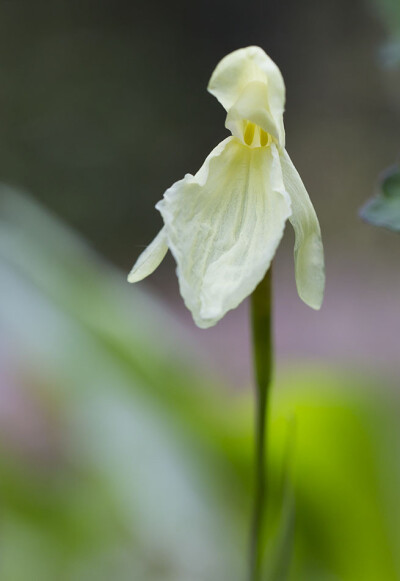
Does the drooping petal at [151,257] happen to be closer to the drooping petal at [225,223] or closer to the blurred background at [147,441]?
the drooping petal at [225,223]

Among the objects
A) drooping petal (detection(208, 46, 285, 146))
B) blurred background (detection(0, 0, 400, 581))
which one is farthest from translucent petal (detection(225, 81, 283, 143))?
blurred background (detection(0, 0, 400, 581))

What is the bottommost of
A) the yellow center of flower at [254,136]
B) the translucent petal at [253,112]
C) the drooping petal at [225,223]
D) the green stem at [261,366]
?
the green stem at [261,366]

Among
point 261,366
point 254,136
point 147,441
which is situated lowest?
point 147,441

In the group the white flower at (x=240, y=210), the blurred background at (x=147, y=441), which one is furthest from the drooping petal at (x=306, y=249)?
the blurred background at (x=147, y=441)

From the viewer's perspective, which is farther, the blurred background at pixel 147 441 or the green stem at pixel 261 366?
the blurred background at pixel 147 441

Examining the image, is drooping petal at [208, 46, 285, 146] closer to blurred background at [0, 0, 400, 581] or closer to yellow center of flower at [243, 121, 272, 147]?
yellow center of flower at [243, 121, 272, 147]

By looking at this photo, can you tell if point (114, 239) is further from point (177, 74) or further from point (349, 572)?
→ point (349, 572)

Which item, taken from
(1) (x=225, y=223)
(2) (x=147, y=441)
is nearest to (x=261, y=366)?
(1) (x=225, y=223)

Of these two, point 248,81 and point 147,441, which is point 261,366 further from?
point 147,441
